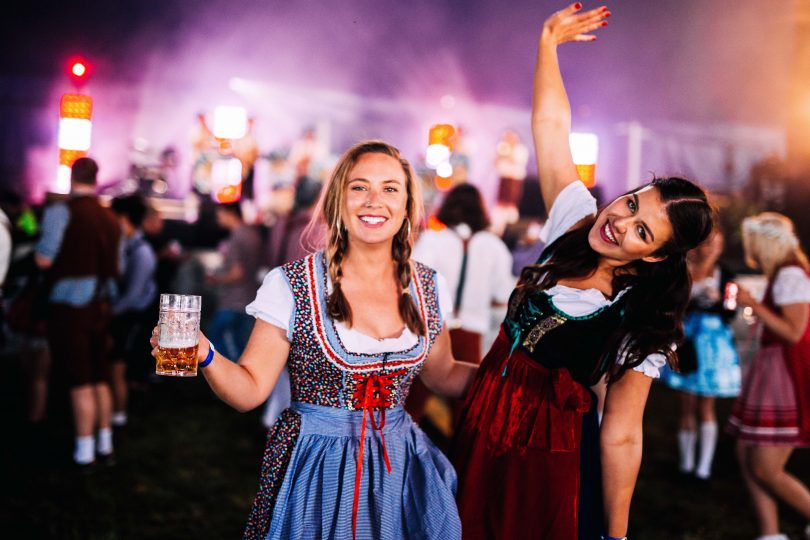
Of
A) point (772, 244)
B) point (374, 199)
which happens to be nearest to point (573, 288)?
point (374, 199)

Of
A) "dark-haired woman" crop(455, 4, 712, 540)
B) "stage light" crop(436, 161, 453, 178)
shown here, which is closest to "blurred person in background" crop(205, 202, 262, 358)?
"dark-haired woman" crop(455, 4, 712, 540)

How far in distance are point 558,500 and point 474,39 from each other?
945cm

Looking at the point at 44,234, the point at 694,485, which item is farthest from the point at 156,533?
the point at 694,485

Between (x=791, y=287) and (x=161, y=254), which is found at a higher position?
(x=791, y=287)

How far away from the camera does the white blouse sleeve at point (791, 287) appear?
120 inches

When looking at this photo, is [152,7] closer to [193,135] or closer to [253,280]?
[193,135]

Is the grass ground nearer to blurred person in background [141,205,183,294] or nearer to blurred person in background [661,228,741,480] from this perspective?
blurred person in background [661,228,741,480]

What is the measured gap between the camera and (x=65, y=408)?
508 centimetres

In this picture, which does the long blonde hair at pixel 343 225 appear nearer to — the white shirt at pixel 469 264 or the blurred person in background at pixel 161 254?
the white shirt at pixel 469 264

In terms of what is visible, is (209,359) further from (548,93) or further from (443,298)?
(548,93)

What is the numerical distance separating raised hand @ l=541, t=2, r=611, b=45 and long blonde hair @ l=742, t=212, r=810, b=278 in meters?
1.77

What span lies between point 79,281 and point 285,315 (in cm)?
269

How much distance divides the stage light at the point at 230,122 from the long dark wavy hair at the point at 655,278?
10.8 metres

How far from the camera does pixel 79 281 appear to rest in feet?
12.3
